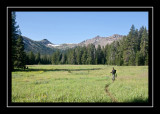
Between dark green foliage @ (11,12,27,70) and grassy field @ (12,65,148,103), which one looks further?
dark green foliage @ (11,12,27,70)

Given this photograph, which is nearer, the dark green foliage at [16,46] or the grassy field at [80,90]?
the grassy field at [80,90]

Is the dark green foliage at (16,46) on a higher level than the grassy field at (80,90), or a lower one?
higher

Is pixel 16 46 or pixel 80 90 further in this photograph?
pixel 16 46

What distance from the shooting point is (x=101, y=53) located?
9394 cm

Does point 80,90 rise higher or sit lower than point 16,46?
lower

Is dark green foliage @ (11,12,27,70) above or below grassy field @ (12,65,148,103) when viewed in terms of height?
above
